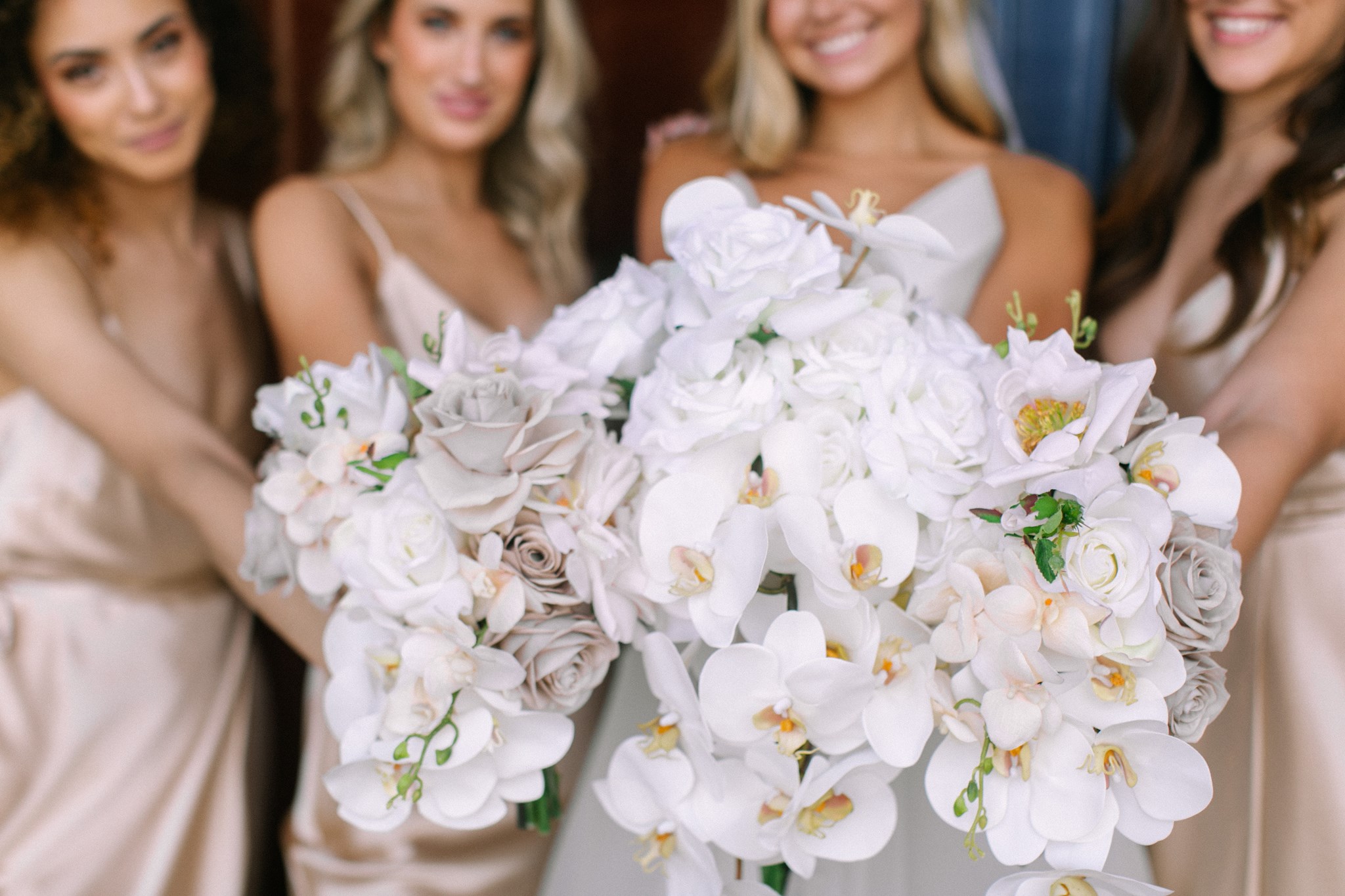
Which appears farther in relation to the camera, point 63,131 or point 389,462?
point 63,131

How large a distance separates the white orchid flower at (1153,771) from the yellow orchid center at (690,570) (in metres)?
0.35

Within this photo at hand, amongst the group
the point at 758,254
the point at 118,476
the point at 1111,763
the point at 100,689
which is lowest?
the point at 100,689

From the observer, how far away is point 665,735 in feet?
3.23

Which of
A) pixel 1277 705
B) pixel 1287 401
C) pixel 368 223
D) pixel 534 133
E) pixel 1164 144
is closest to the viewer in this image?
pixel 1287 401

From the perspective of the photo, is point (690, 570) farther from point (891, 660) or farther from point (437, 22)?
point (437, 22)

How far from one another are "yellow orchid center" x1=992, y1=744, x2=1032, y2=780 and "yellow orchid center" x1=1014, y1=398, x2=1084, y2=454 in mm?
246

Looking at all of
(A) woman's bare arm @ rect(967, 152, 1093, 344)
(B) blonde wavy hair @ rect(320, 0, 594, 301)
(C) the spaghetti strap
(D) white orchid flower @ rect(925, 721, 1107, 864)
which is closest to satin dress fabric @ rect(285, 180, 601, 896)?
(C) the spaghetti strap

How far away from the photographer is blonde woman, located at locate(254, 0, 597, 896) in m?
1.83

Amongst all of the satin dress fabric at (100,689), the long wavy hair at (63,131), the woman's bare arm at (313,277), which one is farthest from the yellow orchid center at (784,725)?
the long wavy hair at (63,131)

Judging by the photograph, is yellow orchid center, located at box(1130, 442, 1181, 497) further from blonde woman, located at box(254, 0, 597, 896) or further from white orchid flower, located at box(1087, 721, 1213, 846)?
blonde woman, located at box(254, 0, 597, 896)

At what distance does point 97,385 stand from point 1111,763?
4.91 feet

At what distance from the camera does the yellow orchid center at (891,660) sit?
3.02 feet

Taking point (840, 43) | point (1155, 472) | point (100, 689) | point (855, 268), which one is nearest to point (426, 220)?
point (840, 43)

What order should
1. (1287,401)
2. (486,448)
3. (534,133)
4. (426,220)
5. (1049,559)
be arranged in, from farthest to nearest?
(534,133) → (426,220) → (1287,401) → (486,448) → (1049,559)
